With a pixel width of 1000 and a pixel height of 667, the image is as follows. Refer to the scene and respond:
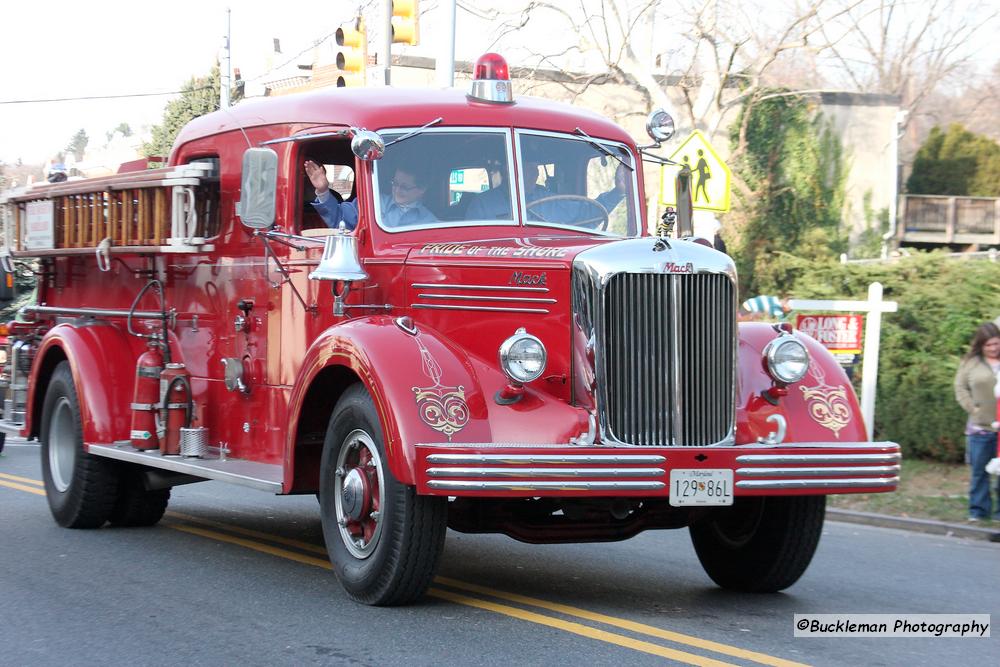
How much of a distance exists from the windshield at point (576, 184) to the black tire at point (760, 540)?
1.79 metres

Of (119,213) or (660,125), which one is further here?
(119,213)

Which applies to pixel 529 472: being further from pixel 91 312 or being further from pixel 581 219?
pixel 91 312

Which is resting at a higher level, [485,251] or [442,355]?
[485,251]

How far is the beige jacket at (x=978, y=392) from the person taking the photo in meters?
10.9

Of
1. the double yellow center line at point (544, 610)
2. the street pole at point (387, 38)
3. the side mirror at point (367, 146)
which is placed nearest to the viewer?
the double yellow center line at point (544, 610)

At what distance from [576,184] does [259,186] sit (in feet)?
6.02

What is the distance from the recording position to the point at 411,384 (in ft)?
20.4

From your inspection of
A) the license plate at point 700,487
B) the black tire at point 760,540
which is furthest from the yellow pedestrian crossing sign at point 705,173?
the license plate at point 700,487

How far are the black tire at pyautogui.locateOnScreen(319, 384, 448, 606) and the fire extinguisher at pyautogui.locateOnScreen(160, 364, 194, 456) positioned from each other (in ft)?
6.95

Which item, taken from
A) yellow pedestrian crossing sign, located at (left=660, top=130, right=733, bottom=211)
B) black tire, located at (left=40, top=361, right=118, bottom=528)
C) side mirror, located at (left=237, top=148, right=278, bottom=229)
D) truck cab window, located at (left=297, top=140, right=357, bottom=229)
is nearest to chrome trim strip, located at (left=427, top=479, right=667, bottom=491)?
side mirror, located at (left=237, top=148, right=278, bottom=229)

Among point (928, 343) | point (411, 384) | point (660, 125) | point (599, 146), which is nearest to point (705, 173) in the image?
point (928, 343)

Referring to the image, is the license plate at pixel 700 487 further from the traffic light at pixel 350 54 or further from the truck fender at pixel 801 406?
the traffic light at pixel 350 54

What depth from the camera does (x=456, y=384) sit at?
6.29 m

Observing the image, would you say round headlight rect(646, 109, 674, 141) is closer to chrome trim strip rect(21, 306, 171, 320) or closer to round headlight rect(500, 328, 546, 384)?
round headlight rect(500, 328, 546, 384)
